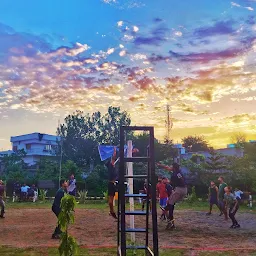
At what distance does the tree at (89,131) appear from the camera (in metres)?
57.1

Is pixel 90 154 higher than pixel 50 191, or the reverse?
pixel 90 154

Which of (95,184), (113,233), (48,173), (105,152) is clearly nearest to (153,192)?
(105,152)

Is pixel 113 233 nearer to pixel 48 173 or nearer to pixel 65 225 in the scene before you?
pixel 65 225

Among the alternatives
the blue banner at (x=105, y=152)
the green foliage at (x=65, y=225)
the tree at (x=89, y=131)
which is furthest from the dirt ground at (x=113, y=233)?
the tree at (x=89, y=131)

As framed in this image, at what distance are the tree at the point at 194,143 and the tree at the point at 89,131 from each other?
19949mm

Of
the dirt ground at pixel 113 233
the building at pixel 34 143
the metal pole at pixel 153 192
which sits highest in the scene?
the building at pixel 34 143

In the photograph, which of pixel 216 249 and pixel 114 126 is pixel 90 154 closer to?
pixel 114 126

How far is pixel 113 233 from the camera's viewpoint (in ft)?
43.2

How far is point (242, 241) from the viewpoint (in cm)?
1180

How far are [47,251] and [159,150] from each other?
129 ft

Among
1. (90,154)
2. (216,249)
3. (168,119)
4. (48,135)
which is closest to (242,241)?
(216,249)

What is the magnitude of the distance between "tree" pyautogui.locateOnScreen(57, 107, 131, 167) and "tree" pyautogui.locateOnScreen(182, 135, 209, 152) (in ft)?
65.5

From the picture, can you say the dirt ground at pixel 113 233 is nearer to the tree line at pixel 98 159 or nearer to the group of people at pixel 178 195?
the group of people at pixel 178 195

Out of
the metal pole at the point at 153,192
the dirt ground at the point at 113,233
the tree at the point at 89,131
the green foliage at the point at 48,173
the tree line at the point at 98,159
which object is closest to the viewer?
the metal pole at the point at 153,192
